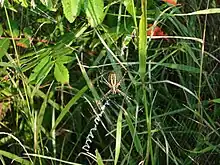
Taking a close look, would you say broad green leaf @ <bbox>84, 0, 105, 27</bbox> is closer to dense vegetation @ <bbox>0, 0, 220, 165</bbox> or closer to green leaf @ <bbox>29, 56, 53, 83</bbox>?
dense vegetation @ <bbox>0, 0, 220, 165</bbox>

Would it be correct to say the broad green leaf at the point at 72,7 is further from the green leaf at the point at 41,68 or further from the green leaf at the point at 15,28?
the green leaf at the point at 15,28

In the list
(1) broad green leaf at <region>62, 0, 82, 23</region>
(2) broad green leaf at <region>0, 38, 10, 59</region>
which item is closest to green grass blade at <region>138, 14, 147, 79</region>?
(1) broad green leaf at <region>62, 0, 82, 23</region>

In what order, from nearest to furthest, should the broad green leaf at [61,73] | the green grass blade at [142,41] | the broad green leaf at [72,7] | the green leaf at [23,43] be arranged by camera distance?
1. the green grass blade at [142,41]
2. the broad green leaf at [72,7]
3. the broad green leaf at [61,73]
4. the green leaf at [23,43]

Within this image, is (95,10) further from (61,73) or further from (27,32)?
(27,32)

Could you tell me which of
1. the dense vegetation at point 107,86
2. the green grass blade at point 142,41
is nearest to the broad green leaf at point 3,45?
the dense vegetation at point 107,86

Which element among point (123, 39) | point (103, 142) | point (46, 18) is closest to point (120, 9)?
point (123, 39)

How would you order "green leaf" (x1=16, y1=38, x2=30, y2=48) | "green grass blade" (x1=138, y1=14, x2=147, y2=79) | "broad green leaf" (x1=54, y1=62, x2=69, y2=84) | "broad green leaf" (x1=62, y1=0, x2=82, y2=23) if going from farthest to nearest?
"green leaf" (x1=16, y1=38, x2=30, y2=48)
"broad green leaf" (x1=54, y1=62, x2=69, y2=84)
"broad green leaf" (x1=62, y1=0, x2=82, y2=23)
"green grass blade" (x1=138, y1=14, x2=147, y2=79)
